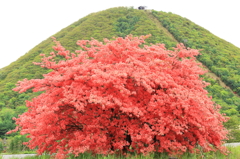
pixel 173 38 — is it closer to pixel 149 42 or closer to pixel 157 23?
pixel 149 42

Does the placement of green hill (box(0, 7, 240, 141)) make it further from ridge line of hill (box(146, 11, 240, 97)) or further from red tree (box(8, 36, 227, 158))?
red tree (box(8, 36, 227, 158))

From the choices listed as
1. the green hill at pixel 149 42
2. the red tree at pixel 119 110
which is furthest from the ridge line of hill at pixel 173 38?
the red tree at pixel 119 110

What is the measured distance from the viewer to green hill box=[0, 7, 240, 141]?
111ft

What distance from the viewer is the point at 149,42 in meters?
46.8

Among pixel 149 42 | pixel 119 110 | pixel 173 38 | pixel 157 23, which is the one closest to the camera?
pixel 119 110

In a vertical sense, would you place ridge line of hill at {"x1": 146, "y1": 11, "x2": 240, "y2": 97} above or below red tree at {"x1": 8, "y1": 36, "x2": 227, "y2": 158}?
below

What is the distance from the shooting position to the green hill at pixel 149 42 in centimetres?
3378

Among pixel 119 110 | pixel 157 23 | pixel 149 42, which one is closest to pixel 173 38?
pixel 149 42

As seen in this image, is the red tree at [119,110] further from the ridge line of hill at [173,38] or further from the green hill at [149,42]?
the ridge line of hill at [173,38]

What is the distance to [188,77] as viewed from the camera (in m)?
9.81

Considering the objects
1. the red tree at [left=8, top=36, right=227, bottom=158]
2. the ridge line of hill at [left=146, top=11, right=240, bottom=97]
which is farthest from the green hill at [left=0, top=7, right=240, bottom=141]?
the red tree at [left=8, top=36, right=227, bottom=158]

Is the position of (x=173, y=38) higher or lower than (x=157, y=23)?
lower

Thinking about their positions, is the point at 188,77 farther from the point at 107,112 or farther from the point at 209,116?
the point at 107,112

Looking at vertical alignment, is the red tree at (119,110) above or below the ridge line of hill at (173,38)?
above
